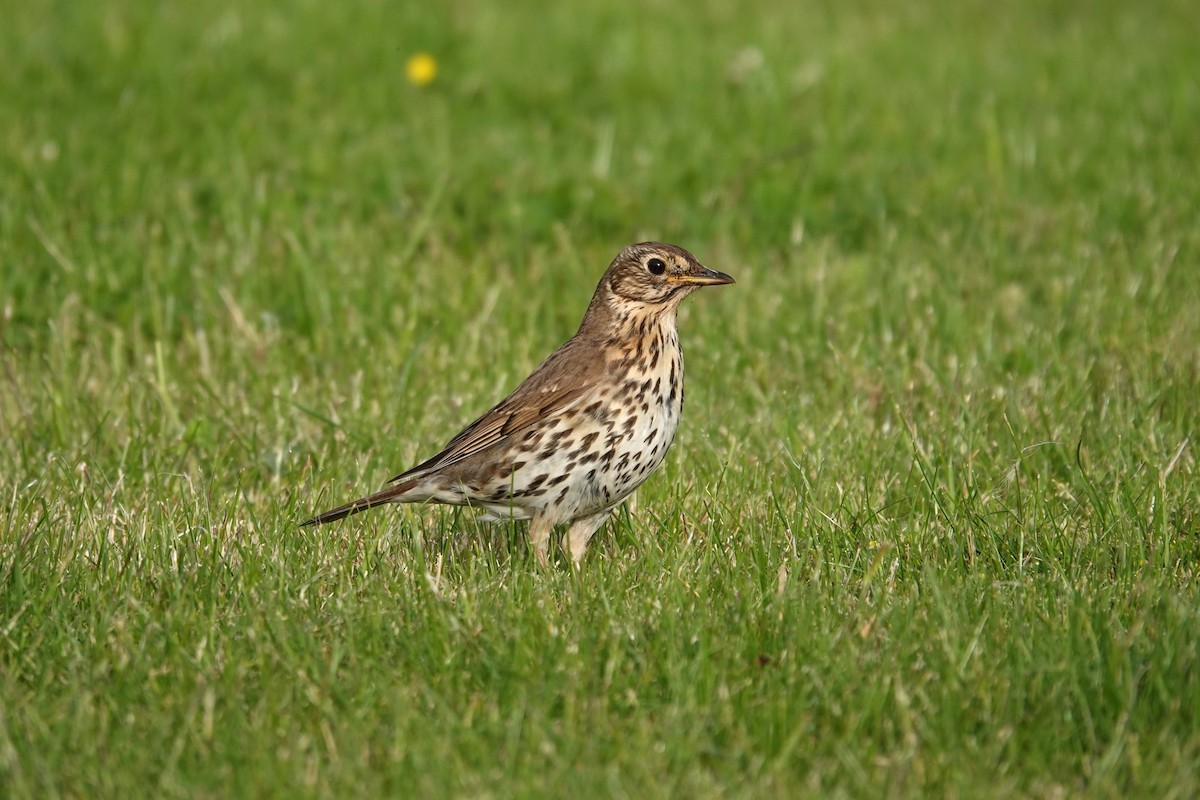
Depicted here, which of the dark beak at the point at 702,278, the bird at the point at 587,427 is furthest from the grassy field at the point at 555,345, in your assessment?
the dark beak at the point at 702,278

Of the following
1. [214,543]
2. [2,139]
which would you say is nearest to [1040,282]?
[214,543]

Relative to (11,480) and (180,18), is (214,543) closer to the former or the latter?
(11,480)

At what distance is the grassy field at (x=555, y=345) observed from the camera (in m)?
3.83

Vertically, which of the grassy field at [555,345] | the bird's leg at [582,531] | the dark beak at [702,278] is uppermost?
the dark beak at [702,278]

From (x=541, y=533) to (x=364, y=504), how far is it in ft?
1.94

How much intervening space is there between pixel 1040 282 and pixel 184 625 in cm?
482

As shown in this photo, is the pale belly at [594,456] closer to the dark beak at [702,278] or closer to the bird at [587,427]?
the bird at [587,427]

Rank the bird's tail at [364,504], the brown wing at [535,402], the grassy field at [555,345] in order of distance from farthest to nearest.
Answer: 1. the brown wing at [535,402]
2. the bird's tail at [364,504]
3. the grassy field at [555,345]

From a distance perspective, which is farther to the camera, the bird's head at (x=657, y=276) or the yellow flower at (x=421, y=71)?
the yellow flower at (x=421, y=71)

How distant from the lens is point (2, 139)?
8773 millimetres

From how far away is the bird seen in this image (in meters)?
5.09

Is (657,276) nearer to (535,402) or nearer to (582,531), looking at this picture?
(535,402)

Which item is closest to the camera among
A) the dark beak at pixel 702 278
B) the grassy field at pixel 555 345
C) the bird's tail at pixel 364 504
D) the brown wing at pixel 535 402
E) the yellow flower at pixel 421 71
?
the grassy field at pixel 555 345

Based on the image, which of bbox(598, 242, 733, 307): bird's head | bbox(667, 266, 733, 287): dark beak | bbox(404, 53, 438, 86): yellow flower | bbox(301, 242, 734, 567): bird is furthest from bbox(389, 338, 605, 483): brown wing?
bbox(404, 53, 438, 86): yellow flower
